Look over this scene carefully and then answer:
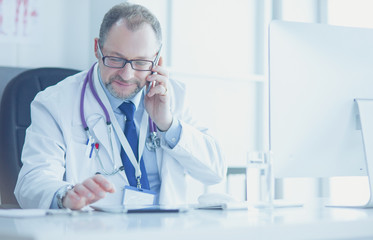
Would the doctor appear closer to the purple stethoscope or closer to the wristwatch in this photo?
the purple stethoscope

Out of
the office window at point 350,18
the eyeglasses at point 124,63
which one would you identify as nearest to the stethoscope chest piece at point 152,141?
the eyeglasses at point 124,63

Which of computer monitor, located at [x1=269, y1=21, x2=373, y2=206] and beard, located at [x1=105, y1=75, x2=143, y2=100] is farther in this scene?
beard, located at [x1=105, y1=75, x2=143, y2=100]

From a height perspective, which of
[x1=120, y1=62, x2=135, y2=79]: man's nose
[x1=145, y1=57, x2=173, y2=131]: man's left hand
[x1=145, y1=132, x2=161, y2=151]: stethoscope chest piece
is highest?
[x1=120, y1=62, x2=135, y2=79]: man's nose

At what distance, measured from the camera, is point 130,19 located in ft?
6.04

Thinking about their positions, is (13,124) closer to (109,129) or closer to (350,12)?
(109,129)

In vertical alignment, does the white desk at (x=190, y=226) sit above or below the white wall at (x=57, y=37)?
below

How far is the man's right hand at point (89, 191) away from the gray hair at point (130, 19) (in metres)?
0.77

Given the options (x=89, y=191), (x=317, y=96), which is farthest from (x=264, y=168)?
(x=89, y=191)

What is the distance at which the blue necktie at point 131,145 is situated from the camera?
5.91 feet

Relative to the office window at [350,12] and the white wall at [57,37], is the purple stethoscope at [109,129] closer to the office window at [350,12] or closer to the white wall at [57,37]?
the white wall at [57,37]

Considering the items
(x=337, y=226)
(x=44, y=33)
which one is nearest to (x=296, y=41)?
(x=337, y=226)

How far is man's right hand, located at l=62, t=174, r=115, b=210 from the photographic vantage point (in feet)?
3.85

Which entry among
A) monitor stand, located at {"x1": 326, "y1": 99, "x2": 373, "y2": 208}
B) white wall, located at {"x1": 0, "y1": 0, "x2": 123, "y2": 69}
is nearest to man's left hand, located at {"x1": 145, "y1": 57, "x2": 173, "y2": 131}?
monitor stand, located at {"x1": 326, "y1": 99, "x2": 373, "y2": 208}

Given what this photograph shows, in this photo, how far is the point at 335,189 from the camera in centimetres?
329
